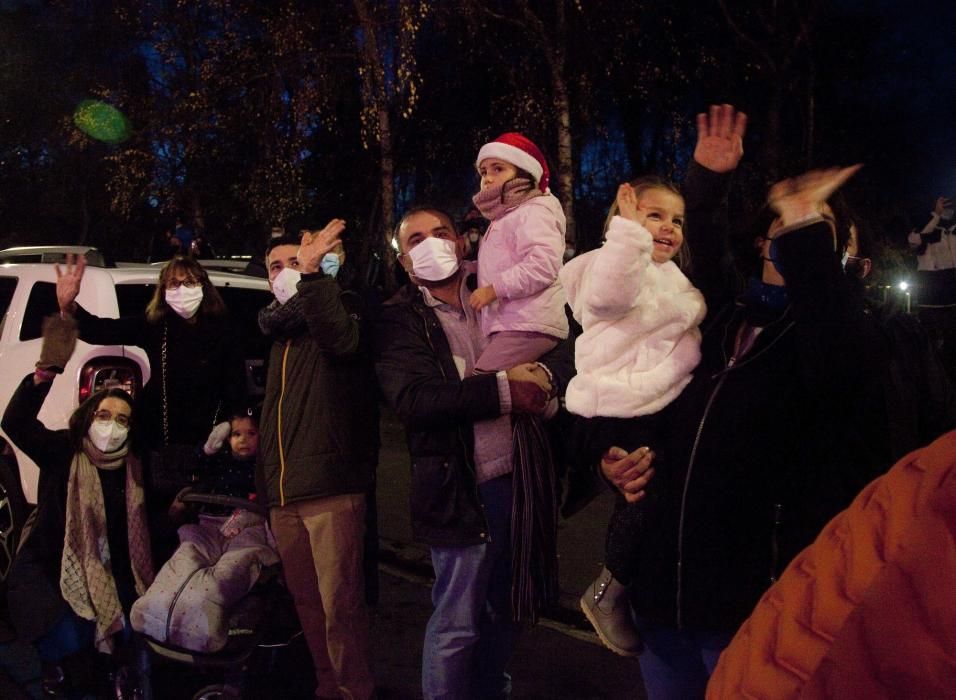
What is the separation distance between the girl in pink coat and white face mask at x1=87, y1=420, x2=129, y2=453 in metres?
1.77

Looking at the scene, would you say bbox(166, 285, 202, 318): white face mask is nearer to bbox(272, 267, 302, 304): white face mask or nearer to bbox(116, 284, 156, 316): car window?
bbox(272, 267, 302, 304): white face mask

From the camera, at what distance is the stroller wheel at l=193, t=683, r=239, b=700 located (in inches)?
151

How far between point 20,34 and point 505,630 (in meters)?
42.3

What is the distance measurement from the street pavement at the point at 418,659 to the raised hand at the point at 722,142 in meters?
2.77

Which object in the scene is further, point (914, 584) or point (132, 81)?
point (132, 81)

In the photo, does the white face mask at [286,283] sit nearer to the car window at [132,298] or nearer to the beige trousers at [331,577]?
the beige trousers at [331,577]

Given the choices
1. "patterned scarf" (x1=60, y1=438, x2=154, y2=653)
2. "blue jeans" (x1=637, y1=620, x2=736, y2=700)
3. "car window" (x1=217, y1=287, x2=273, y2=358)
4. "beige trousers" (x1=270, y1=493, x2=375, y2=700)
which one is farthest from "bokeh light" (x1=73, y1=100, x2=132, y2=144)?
"blue jeans" (x1=637, y1=620, x2=736, y2=700)

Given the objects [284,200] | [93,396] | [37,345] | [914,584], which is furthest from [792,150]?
[914,584]

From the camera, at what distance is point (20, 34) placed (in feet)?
128

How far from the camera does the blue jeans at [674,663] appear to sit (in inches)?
100

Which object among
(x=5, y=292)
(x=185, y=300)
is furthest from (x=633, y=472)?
(x=5, y=292)

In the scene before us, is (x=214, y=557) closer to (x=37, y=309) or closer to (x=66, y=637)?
(x=66, y=637)

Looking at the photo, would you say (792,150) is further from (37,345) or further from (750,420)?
(750,420)

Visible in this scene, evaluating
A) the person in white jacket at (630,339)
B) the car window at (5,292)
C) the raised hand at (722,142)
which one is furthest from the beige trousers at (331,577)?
the car window at (5,292)
